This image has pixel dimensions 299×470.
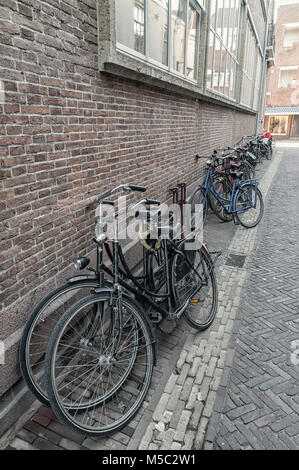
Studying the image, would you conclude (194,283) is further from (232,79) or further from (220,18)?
(232,79)

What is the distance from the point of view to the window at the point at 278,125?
3431 centimetres

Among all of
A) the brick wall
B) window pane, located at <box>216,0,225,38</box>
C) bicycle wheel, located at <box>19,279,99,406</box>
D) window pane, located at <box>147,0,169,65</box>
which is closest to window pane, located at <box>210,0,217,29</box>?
window pane, located at <box>216,0,225,38</box>

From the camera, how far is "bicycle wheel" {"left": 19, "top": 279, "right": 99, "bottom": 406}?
2.09 metres

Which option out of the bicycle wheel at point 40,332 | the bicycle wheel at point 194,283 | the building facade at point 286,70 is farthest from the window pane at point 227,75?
the building facade at point 286,70

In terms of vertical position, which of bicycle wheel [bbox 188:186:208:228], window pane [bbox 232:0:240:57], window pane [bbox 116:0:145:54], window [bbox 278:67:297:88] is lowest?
bicycle wheel [bbox 188:186:208:228]

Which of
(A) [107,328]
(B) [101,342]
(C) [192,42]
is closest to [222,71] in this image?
(C) [192,42]

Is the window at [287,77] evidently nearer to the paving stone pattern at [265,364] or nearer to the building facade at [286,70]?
the building facade at [286,70]

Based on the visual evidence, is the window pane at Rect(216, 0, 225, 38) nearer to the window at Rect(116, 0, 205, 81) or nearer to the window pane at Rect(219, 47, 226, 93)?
the window pane at Rect(219, 47, 226, 93)

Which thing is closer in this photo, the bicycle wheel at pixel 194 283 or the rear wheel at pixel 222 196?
the bicycle wheel at pixel 194 283

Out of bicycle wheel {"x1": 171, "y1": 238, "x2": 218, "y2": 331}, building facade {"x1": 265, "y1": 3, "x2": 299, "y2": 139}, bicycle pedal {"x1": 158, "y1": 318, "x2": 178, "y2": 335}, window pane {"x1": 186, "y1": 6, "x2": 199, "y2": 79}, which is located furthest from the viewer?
building facade {"x1": 265, "y1": 3, "x2": 299, "y2": 139}

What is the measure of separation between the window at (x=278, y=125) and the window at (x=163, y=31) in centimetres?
3245

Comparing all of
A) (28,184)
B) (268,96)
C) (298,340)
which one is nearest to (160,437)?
(298,340)

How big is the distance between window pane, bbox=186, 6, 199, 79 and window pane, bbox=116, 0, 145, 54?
2271 millimetres

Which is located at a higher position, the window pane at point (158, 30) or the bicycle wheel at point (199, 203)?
the window pane at point (158, 30)
